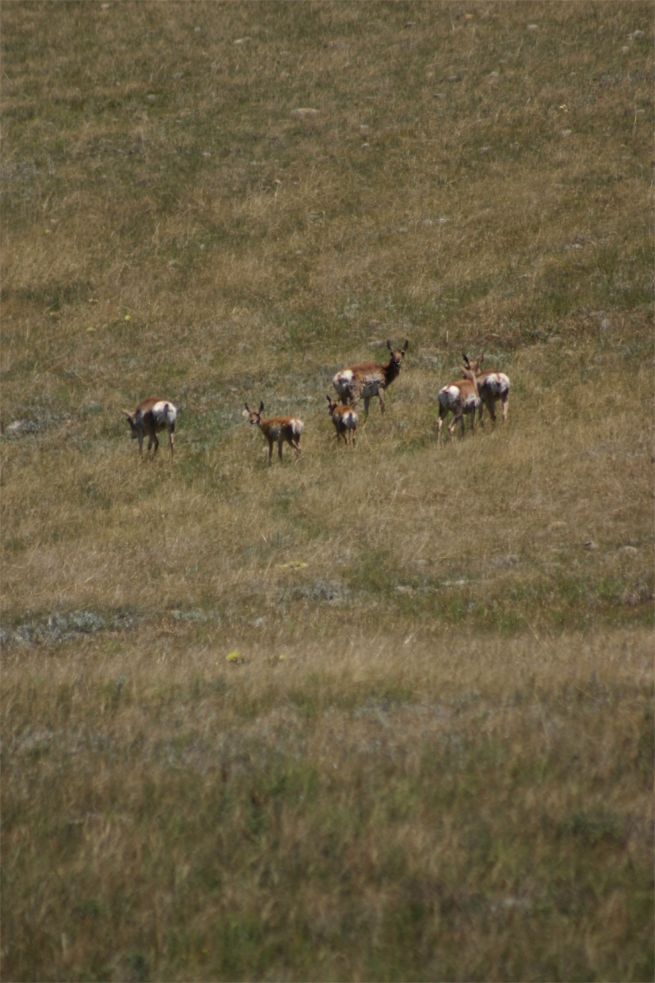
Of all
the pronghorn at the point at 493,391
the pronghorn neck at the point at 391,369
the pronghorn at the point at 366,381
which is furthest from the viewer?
the pronghorn neck at the point at 391,369

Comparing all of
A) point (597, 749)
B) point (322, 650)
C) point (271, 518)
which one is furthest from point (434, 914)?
point (271, 518)

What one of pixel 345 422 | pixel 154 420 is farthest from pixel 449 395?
pixel 154 420

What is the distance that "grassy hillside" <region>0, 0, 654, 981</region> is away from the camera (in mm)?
7148

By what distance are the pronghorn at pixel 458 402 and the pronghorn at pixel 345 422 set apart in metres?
1.49

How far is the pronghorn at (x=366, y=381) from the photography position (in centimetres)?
2394

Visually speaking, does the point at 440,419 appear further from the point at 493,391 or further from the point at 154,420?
the point at 154,420

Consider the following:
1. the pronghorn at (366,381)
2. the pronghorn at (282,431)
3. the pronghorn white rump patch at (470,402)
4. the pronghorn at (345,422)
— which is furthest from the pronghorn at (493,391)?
the pronghorn at (282,431)

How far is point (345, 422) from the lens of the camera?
22141mm

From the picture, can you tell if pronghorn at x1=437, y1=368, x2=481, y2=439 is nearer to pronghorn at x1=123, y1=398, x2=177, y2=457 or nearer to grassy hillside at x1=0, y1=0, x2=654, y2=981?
grassy hillside at x1=0, y1=0, x2=654, y2=981

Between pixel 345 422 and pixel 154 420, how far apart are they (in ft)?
11.6

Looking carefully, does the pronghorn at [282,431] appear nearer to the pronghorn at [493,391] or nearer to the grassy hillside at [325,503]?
the grassy hillside at [325,503]

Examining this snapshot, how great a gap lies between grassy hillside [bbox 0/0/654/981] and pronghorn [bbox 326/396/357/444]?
228 mm

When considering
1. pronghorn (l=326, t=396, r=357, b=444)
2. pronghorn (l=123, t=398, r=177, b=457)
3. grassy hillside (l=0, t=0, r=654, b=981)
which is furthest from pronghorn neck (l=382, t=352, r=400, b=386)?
pronghorn (l=123, t=398, r=177, b=457)

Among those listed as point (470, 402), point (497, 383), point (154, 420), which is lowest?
point (154, 420)
